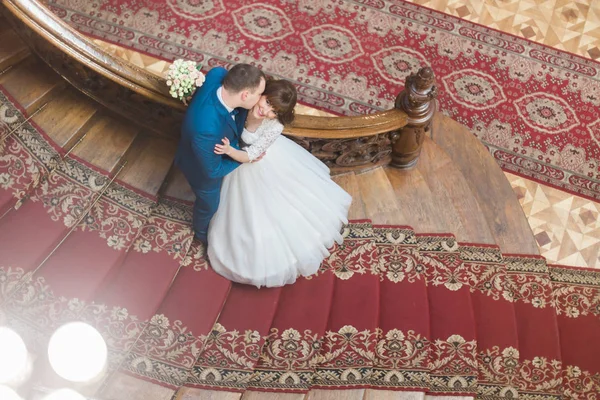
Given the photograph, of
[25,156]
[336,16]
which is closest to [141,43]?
[336,16]

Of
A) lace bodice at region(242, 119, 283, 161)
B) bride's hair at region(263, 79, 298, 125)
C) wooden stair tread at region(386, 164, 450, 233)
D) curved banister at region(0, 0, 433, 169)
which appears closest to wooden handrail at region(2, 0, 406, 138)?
curved banister at region(0, 0, 433, 169)

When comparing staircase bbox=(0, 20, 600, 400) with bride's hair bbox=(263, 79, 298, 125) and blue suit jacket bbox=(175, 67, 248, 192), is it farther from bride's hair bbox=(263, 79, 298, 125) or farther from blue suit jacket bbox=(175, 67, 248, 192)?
bride's hair bbox=(263, 79, 298, 125)

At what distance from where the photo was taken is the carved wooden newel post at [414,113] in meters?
3.71

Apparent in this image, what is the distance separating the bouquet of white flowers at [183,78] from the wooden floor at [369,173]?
0.71m

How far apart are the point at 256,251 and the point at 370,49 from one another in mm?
2703

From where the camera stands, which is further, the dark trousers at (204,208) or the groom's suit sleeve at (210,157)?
the dark trousers at (204,208)

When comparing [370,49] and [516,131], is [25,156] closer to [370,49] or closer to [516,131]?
[370,49]

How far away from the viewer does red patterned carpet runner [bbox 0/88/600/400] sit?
2.91 m

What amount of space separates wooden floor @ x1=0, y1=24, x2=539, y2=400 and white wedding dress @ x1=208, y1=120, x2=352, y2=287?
0.44 meters

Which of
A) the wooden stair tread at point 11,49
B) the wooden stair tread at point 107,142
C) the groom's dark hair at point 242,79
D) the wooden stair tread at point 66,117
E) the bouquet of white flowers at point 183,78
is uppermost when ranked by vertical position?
the groom's dark hair at point 242,79

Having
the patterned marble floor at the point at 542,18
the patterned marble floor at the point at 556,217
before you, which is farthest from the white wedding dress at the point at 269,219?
the patterned marble floor at the point at 542,18

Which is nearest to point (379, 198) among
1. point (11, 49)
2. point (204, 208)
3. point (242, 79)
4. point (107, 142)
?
point (204, 208)

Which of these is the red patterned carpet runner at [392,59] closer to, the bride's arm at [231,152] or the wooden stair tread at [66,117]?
the wooden stair tread at [66,117]

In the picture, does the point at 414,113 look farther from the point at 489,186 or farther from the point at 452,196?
the point at 489,186
